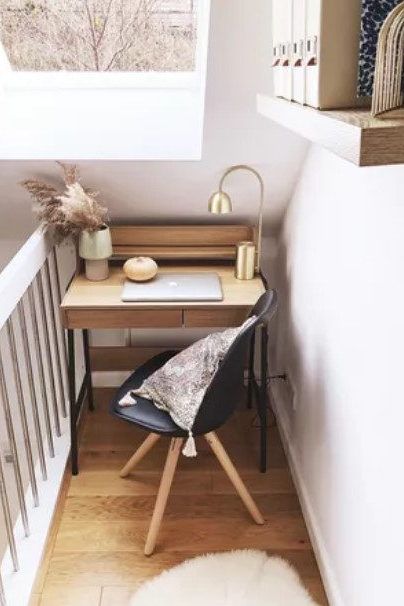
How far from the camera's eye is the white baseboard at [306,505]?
1.81 meters

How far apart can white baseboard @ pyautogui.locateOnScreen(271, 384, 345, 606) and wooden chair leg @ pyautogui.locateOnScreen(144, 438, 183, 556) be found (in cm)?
51

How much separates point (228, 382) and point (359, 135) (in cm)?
121

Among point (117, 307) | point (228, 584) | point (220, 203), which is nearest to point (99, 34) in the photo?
point (220, 203)

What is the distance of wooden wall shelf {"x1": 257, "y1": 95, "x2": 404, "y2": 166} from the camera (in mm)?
770

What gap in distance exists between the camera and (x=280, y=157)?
7.31ft

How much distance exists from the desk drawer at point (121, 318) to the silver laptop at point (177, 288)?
48 mm

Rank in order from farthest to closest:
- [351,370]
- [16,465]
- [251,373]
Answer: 1. [251,373]
2. [16,465]
3. [351,370]

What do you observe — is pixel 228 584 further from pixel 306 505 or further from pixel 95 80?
pixel 95 80

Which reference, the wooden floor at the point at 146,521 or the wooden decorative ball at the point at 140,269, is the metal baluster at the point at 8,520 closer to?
the wooden floor at the point at 146,521

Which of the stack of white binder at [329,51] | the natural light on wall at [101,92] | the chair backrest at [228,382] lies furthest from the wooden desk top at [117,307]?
the stack of white binder at [329,51]

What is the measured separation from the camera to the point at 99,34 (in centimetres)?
211

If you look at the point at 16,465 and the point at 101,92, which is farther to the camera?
the point at 101,92

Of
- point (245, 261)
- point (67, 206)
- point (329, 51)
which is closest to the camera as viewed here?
point (329, 51)

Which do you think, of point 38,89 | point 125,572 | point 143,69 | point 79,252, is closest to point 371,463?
point 125,572
